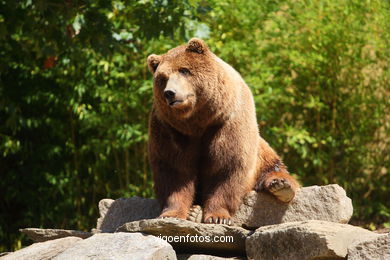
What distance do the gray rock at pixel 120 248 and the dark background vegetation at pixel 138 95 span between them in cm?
320

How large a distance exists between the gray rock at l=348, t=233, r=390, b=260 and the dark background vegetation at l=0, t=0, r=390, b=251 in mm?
3754

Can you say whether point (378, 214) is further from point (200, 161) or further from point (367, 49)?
point (200, 161)

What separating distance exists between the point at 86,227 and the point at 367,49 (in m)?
4.45

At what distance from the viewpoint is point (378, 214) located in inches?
330

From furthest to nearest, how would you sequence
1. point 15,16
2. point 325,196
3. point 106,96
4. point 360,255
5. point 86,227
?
point 86,227 < point 106,96 < point 15,16 < point 325,196 < point 360,255

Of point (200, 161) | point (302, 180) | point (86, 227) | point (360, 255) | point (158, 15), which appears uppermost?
point (158, 15)

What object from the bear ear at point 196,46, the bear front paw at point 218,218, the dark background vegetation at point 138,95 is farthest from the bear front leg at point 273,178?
the dark background vegetation at point 138,95

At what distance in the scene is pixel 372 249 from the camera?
3.82m

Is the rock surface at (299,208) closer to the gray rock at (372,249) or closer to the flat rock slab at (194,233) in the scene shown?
the flat rock slab at (194,233)

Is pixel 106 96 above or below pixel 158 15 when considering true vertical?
below

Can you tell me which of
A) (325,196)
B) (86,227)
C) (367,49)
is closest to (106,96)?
(86,227)

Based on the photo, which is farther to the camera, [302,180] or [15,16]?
[302,180]

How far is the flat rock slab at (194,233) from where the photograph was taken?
441 centimetres

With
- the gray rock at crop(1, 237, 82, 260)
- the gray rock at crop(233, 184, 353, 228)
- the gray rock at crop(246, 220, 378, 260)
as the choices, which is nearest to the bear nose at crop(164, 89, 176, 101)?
the gray rock at crop(233, 184, 353, 228)
